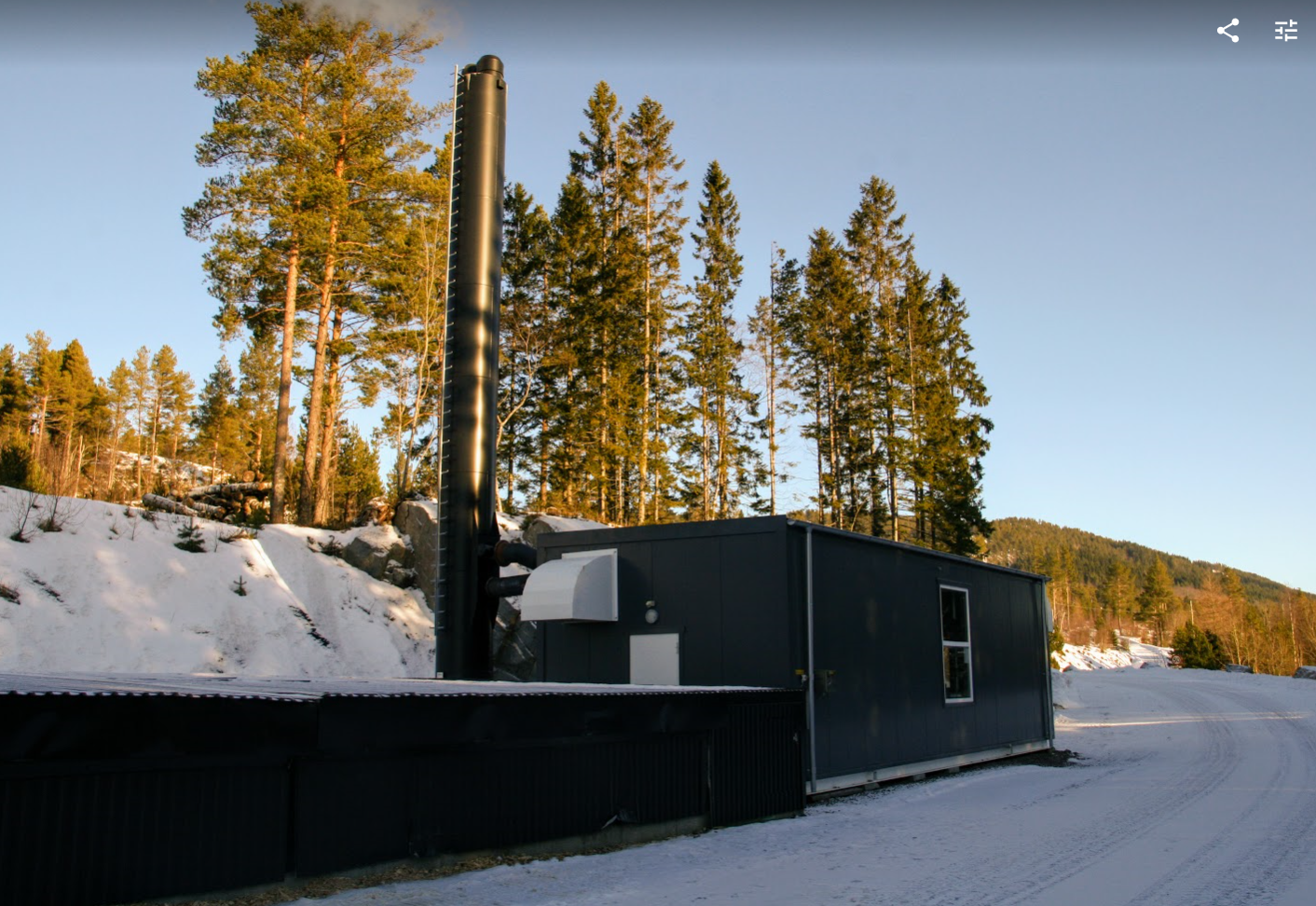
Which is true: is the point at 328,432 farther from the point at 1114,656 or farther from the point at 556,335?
the point at 1114,656

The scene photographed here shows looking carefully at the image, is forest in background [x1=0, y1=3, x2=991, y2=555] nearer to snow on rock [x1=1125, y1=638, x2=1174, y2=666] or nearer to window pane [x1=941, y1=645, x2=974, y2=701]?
window pane [x1=941, y1=645, x2=974, y2=701]

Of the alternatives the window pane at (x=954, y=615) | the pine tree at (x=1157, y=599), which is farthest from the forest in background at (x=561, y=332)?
the pine tree at (x=1157, y=599)

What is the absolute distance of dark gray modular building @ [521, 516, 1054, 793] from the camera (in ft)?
35.2

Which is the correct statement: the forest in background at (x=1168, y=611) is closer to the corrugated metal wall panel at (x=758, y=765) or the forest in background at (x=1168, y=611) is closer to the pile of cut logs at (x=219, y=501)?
the pile of cut logs at (x=219, y=501)

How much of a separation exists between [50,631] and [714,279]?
25.9 m

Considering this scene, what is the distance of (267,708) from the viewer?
5539 millimetres

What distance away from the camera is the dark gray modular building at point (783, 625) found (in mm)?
10742

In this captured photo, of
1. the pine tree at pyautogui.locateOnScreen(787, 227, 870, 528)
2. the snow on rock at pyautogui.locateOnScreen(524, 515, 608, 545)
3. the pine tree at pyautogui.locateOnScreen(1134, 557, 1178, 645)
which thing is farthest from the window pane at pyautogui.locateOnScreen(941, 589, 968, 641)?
the pine tree at pyautogui.locateOnScreen(1134, 557, 1178, 645)

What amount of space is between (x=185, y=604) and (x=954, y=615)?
517 inches

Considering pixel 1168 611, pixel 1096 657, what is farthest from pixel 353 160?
pixel 1168 611

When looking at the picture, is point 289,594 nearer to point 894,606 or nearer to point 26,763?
point 894,606

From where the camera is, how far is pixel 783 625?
34.7 ft

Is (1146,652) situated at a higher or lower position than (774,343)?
lower

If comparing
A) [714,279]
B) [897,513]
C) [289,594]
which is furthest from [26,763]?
[897,513]
